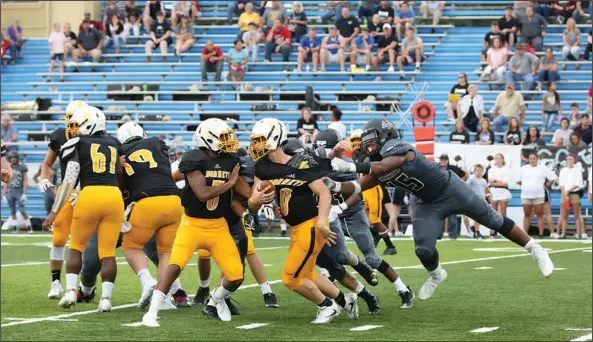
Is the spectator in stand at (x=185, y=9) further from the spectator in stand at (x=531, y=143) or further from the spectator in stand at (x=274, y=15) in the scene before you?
the spectator in stand at (x=531, y=143)

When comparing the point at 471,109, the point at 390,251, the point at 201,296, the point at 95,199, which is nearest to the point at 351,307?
the point at 201,296

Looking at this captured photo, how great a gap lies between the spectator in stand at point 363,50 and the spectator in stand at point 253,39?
8.37 feet

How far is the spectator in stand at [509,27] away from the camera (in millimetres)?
26641

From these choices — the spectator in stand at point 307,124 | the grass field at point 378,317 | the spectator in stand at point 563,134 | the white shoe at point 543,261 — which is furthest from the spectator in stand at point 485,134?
the white shoe at point 543,261

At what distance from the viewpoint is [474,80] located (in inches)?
1057

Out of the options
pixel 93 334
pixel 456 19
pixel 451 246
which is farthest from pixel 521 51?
pixel 93 334

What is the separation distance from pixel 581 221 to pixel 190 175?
13760 mm

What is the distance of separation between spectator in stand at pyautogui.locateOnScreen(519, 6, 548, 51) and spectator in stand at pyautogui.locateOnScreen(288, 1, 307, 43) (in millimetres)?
5519

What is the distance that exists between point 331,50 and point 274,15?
2.03 m

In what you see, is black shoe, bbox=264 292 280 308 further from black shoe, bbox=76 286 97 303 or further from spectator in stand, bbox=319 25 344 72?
spectator in stand, bbox=319 25 344 72

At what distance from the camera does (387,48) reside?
27391mm

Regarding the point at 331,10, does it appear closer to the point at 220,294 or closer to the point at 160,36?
the point at 160,36

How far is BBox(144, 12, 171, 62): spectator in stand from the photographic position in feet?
99.0

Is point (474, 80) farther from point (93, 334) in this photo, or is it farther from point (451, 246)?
point (93, 334)
